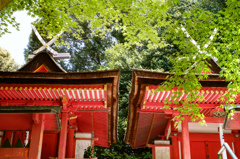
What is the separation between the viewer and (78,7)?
7.27 metres

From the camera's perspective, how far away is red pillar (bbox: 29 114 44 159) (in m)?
5.62

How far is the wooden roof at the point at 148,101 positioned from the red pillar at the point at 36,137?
2.96 metres

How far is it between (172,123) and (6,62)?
76.6ft

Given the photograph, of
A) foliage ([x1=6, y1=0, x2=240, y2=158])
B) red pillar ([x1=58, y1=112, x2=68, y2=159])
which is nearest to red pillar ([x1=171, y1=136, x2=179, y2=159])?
foliage ([x1=6, y1=0, x2=240, y2=158])

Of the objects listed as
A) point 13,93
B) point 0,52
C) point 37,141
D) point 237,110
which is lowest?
point 37,141

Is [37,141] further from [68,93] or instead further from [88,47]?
[88,47]

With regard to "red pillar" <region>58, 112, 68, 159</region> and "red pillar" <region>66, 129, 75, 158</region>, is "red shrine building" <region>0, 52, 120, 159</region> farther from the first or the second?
"red pillar" <region>66, 129, 75, 158</region>

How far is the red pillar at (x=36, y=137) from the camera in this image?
18.4 ft

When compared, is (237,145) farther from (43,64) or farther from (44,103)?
(43,64)

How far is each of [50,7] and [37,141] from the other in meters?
4.09

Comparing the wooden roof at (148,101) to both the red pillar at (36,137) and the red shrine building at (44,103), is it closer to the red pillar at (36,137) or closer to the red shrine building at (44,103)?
the red shrine building at (44,103)

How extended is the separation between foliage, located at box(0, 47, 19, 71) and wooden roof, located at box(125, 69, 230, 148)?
20.7 metres

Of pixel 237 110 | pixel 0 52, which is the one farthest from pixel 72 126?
pixel 0 52

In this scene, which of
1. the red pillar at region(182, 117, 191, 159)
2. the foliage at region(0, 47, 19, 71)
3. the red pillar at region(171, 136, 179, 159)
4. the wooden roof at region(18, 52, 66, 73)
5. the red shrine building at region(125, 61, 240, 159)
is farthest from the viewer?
the foliage at region(0, 47, 19, 71)
